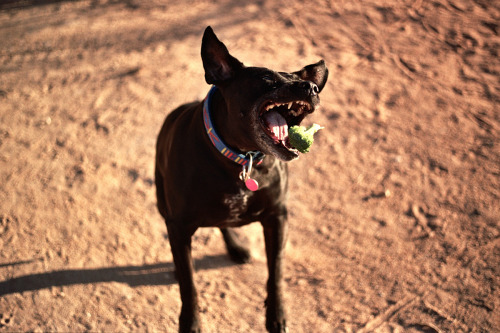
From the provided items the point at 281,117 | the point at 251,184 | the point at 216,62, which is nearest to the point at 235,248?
the point at 251,184

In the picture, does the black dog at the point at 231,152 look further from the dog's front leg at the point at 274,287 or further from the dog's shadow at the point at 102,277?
the dog's shadow at the point at 102,277

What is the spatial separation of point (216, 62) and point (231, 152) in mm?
531

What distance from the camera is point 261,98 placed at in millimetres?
2758

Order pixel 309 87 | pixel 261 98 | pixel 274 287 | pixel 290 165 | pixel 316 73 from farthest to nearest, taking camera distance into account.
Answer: pixel 290 165, pixel 274 287, pixel 316 73, pixel 261 98, pixel 309 87

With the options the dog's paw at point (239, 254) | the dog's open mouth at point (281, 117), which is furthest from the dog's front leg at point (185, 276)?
the dog's open mouth at point (281, 117)

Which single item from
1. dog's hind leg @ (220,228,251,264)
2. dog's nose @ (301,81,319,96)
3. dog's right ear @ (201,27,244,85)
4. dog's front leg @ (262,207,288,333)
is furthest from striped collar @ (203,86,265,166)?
dog's hind leg @ (220,228,251,264)

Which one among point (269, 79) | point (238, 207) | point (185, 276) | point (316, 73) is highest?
point (269, 79)

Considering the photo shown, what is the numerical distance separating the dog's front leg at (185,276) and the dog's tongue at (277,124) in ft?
2.98

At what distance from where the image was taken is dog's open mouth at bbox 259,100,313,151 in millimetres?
2756

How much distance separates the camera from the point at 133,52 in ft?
21.0

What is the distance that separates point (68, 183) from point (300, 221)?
219cm

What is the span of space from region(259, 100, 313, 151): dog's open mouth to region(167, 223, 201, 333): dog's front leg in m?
0.90

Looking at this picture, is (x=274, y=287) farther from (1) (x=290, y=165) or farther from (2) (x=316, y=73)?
(1) (x=290, y=165)

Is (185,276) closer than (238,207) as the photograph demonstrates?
No
